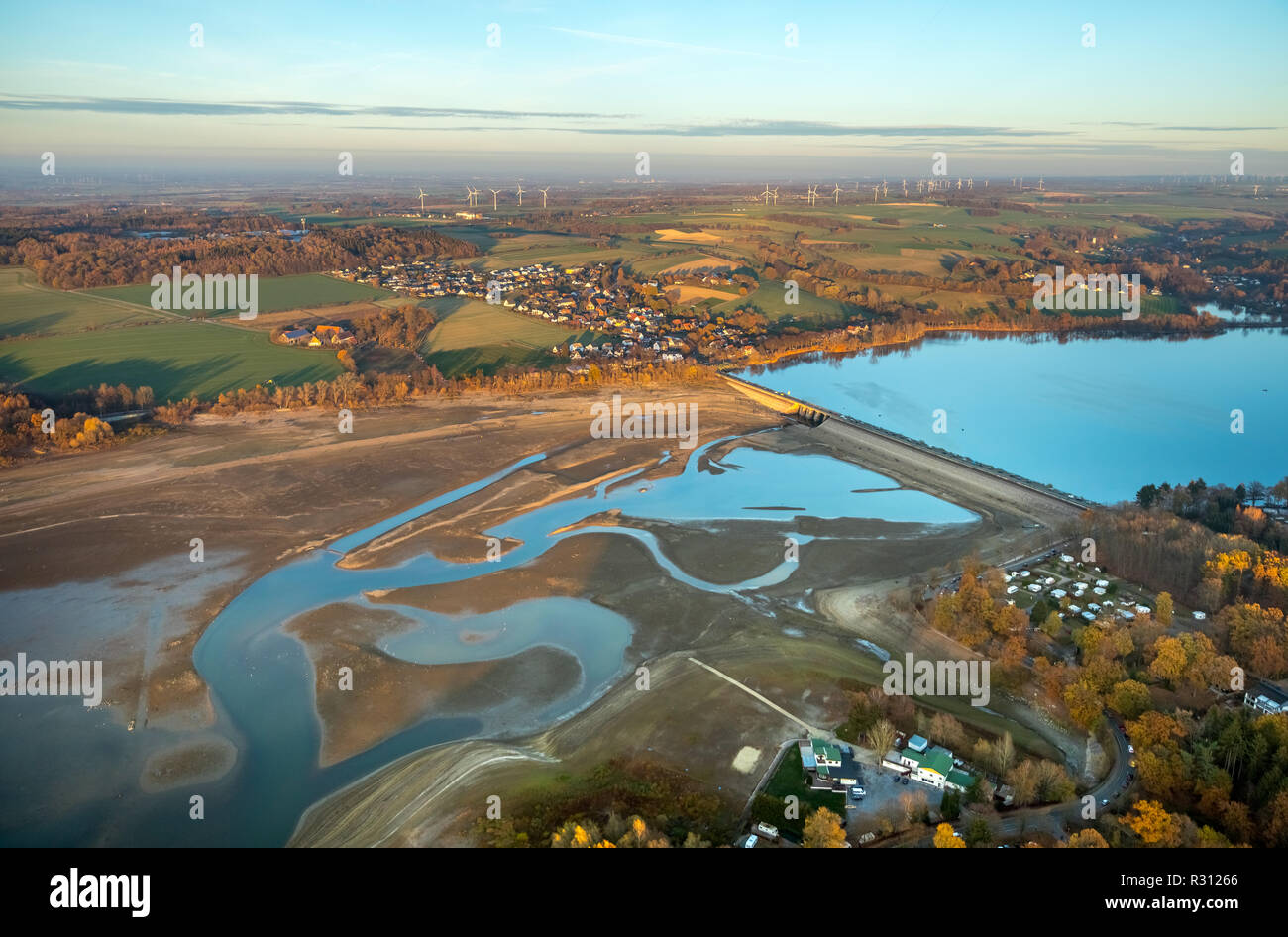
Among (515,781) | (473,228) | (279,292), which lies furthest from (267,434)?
(473,228)

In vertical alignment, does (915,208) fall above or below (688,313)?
above

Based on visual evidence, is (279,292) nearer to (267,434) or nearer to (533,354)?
(533,354)

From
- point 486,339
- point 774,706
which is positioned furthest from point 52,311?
point 774,706

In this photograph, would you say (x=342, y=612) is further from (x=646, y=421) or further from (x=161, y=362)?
(x=161, y=362)

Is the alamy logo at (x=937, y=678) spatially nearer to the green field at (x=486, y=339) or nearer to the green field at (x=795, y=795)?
the green field at (x=795, y=795)

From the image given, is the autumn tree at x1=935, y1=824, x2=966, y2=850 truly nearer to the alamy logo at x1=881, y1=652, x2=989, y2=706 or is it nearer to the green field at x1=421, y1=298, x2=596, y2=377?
A: the alamy logo at x1=881, y1=652, x2=989, y2=706

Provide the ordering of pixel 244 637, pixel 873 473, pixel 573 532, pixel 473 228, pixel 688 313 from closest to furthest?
1. pixel 244 637
2. pixel 573 532
3. pixel 873 473
4. pixel 688 313
5. pixel 473 228
